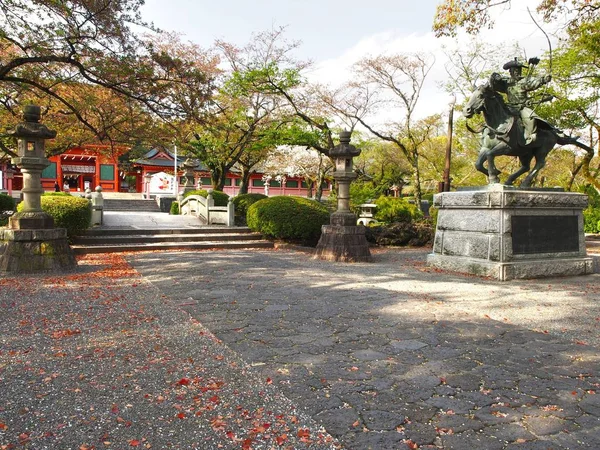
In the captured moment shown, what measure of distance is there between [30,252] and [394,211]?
1151 centimetres

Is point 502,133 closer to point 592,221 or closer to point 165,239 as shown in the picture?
point 165,239

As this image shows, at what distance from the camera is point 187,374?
3.31 m

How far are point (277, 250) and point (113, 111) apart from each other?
6128 mm

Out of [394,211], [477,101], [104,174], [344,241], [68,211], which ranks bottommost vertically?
[344,241]

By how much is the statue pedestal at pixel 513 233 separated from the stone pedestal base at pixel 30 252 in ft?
25.4

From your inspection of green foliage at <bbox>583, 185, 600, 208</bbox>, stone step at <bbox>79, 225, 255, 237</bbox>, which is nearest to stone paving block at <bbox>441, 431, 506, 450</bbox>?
stone step at <bbox>79, 225, 255, 237</bbox>

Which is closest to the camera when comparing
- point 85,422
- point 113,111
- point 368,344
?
point 85,422

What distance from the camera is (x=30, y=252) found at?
7.73 metres

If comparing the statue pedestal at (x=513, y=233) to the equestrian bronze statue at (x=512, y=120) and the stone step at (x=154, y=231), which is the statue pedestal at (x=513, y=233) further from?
the stone step at (x=154, y=231)

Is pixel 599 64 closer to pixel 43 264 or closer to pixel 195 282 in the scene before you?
pixel 195 282

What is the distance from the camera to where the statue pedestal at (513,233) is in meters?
7.76

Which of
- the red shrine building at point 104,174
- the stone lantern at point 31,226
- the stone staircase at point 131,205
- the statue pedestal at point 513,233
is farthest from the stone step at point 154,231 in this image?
the red shrine building at point 104,174

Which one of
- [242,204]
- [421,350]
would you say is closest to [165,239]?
[242,204]

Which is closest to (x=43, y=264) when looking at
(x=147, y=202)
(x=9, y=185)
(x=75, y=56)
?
(x=75, y=56)
